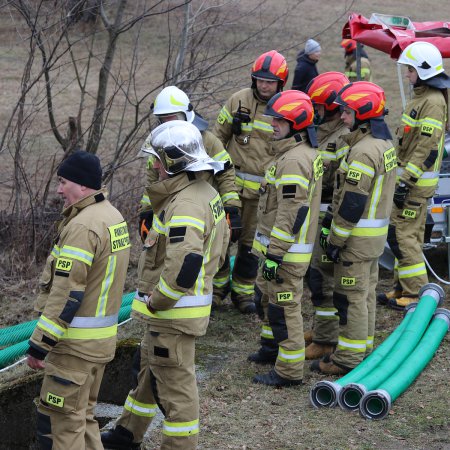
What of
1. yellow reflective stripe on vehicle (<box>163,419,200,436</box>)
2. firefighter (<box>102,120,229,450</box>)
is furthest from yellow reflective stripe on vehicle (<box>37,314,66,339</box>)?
yellow reflective stripe on vehicle (<box>163,419,200,436</box>)

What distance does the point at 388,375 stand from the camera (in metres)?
6.30

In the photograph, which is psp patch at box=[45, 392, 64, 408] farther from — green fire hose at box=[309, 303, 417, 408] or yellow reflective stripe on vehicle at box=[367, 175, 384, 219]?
yellow reflective stripe on vehicle at box=[367, 175, 384, 219]

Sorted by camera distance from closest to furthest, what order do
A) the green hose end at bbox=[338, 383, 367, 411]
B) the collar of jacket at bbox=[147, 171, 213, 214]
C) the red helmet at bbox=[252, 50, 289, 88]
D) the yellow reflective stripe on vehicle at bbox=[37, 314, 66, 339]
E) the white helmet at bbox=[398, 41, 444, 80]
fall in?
the yellow reflective stripe on vehicle at bbox=[37, 314, 66, 339] → the collar of jacket at bbox=[147, 171, 213, 214] → the green hose end at bbox=[338, 383, 367, 411] → the red helmet at bbox=[252, 50, 289, 88] → the white helmet at bbox=[398, 41, 444, 80]

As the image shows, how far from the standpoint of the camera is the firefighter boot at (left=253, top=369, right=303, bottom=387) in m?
6.51

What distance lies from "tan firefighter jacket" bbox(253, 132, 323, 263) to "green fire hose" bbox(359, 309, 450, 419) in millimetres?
1106

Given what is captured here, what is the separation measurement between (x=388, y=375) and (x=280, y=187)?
1.62 metres

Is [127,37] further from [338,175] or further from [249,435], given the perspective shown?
[249,435]

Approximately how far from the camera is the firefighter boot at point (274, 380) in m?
6.51

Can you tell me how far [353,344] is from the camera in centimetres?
661

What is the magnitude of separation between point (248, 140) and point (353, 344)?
7.08 ft

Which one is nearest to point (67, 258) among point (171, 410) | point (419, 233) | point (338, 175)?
point (171, 410)

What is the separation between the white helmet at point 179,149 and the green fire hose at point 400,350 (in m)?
2.12

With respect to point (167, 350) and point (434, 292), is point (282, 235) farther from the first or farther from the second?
point (434, 292)

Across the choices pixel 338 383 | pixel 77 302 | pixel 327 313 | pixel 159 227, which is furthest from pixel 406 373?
pixel 77 302
